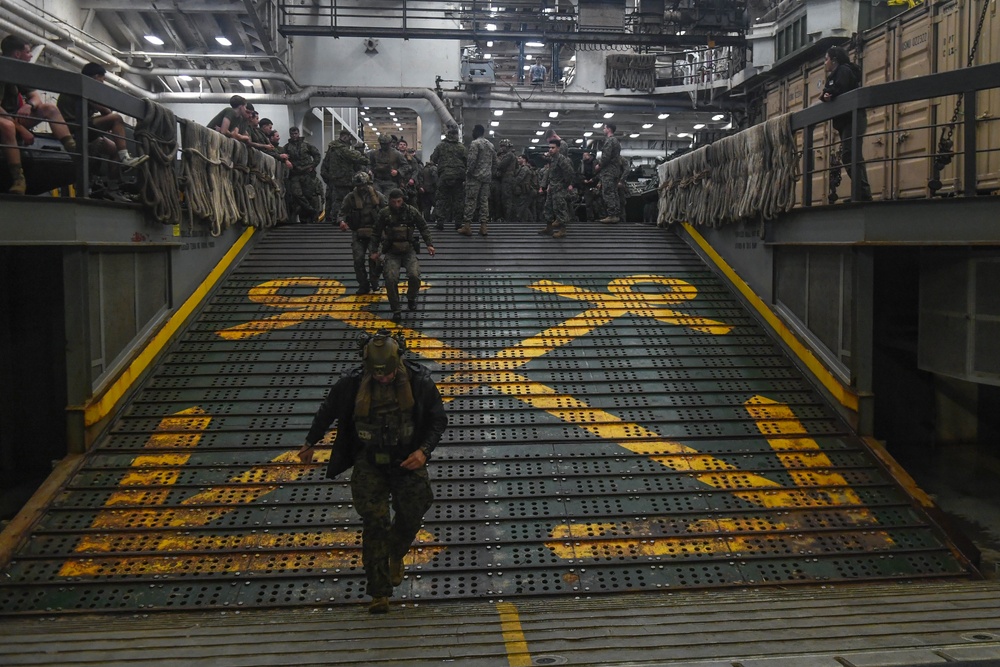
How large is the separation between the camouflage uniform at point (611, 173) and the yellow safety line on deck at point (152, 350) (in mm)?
5942

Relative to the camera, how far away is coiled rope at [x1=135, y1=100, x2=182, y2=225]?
8156 mm

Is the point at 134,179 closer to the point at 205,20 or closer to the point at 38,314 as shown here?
the point at 38,314

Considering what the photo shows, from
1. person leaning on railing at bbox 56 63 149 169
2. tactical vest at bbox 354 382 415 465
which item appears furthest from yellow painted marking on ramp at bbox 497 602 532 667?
person leaning on railing at bbox 56 63 149 169

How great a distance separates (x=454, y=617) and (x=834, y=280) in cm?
544

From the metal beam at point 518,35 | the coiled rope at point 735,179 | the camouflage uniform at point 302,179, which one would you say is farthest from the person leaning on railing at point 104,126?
the metal beam at point 518,35

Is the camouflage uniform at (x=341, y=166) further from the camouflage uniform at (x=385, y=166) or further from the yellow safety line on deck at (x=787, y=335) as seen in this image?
the yellow safety line on deck at (x=787, y=335)

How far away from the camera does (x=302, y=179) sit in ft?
44.3

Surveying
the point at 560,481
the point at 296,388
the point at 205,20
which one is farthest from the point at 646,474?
the point at 205,20

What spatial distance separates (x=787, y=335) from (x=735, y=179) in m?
2.40

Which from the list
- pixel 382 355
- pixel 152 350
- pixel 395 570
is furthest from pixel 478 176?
pixel 395 570

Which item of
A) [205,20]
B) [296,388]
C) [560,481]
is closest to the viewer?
[560,481]

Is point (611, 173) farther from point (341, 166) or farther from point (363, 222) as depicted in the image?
point (363, 222)

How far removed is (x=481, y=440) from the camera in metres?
7.30

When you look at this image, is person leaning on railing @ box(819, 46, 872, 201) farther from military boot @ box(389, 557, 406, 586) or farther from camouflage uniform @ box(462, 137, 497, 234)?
military boot @ box(389, 557, 406, 586)
